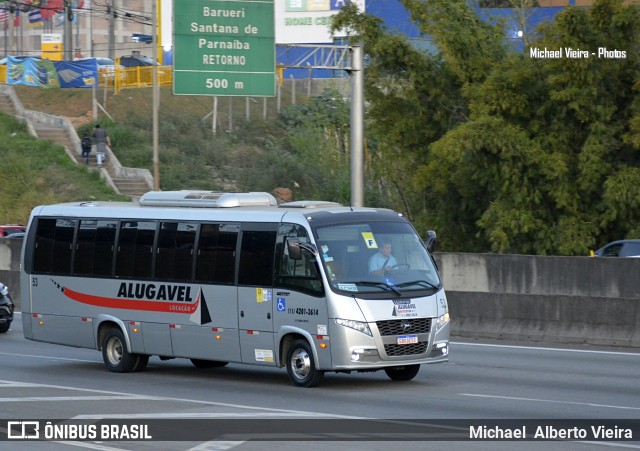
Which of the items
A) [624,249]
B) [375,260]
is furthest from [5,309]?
[624,249]

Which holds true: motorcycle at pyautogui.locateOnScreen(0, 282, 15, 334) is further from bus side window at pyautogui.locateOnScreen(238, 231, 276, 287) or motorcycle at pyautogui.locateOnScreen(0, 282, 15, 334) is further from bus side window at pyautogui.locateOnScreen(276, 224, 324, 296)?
bus side window at pyautogui.locateOnScreen(276, 224, 324, 296)

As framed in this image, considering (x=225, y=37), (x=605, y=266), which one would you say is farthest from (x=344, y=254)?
(x=225, y=37)

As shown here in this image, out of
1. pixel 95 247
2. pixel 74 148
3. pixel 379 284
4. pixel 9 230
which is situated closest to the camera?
pixel 379 284

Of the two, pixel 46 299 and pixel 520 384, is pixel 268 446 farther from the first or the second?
pixel 46 299

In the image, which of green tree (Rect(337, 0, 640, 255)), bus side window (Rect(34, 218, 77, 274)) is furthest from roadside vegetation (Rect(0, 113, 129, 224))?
bus side window (Rect(34, 218, 77, 274))

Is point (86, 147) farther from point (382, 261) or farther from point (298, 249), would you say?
point (382, 261)

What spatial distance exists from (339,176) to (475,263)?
1048 inches

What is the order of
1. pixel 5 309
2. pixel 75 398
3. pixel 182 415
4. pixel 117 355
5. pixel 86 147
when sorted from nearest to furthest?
pixel 182 415 < pixel 75 398 < pixel 117 355 < pixel 5 309 < pixel 86 147

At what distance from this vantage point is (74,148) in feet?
194

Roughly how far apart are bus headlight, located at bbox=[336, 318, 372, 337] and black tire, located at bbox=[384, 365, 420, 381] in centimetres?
133

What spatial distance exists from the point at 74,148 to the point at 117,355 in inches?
1707

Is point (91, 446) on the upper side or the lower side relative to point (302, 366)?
upper

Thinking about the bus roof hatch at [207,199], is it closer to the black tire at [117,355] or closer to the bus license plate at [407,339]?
the black tire at [117,355]

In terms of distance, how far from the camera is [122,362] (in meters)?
17.1
